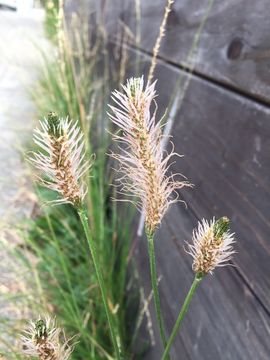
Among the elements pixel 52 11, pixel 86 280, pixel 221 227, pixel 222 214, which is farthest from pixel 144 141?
pixel 52 11

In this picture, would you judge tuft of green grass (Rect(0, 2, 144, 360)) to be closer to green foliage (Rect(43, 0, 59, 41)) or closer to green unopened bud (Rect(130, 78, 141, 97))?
green foliage (Rect(43, 0, 59, 41))

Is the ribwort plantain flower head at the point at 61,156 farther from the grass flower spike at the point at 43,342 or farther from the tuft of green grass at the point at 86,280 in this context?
the tuft of green grass at the point at 86,280

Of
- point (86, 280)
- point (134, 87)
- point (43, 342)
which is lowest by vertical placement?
point (86, 280)

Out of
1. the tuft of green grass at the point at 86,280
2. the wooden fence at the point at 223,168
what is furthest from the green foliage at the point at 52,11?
the wooden fence at the point at 223,168

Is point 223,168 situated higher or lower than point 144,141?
lower

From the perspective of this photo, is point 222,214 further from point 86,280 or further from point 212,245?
point 86,280

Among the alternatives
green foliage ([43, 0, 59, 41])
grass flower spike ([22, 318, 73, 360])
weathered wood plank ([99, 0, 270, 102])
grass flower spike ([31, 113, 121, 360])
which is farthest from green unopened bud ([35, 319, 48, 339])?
green foliage ([43, 0, 59, 41])

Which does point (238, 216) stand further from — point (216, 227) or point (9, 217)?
point (9, 217)

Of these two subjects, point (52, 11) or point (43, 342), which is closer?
point (43, 342)
